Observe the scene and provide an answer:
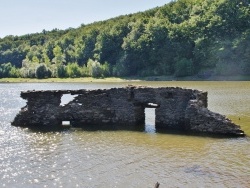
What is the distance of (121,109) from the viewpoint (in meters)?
32.0

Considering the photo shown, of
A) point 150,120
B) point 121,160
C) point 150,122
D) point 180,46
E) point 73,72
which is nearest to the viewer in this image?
point 121,160

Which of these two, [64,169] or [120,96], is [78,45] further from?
[64,169]

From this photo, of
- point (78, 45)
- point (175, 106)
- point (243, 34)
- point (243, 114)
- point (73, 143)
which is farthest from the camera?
point (78, 45)

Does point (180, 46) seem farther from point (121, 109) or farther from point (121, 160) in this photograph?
point (121, 160)

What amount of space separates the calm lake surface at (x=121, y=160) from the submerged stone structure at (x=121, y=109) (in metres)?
1.84

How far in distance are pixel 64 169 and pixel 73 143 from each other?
6.34 meters

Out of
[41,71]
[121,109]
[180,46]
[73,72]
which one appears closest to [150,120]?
[121,109]

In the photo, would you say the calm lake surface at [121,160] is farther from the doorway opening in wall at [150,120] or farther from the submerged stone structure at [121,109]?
the submerged stone structure at [121,109]

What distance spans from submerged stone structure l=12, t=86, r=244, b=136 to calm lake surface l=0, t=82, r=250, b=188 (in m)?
1.84

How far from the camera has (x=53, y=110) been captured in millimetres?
33062

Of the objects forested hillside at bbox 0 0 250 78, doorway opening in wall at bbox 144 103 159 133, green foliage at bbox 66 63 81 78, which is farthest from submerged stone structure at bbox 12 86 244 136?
green foliage at bbox 66 63 81 78

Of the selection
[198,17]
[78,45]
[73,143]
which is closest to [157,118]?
[73,143]

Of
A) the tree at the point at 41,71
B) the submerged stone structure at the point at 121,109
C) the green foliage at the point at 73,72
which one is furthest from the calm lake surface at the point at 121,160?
the green foliage at the point at 73,72

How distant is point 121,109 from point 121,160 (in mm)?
10876
